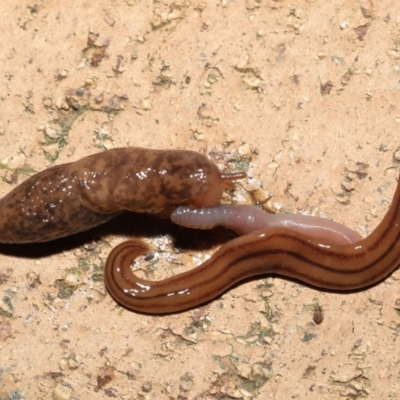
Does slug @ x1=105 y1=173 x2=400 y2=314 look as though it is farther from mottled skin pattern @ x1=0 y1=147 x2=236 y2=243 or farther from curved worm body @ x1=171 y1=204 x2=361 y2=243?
mottled skin pattern @ x1=0 y1=147 x2=236 y2=243

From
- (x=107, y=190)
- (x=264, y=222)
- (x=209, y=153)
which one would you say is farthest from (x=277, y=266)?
(x=107, y=190)

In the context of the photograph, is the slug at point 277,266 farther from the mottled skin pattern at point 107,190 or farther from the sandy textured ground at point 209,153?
the mottled skin pattern at point 107,190

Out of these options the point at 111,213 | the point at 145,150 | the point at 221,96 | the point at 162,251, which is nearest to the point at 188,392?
the point at 162,251

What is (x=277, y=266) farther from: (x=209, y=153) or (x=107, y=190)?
(x=107, y=190)

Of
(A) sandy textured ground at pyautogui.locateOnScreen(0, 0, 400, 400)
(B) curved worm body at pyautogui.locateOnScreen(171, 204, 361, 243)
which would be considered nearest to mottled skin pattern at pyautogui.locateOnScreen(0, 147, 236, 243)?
(B) curved worm body at pyautogui.locateOnScreen(171, 204, 361, 243)

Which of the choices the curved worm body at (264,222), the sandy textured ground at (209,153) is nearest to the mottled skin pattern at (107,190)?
the curved worm body at (264,222)

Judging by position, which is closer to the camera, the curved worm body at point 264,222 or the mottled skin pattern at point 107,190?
the mottled skin pattern at point 107,190
